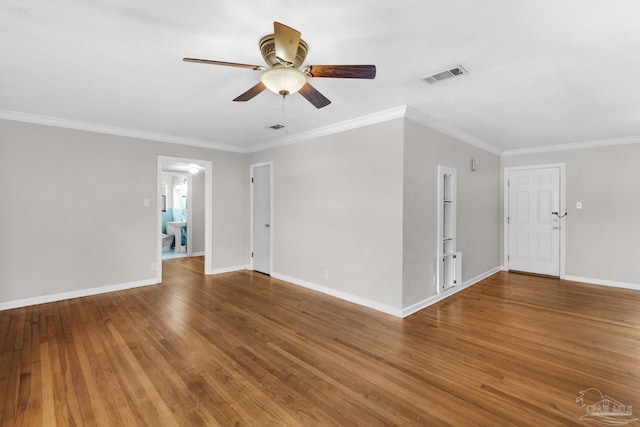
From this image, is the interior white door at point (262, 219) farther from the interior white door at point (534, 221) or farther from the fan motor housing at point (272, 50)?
the interior white door at point (534, 221)

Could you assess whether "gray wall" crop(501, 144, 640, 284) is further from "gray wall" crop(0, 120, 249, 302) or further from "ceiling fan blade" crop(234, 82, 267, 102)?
"gray wall" crop(0, 120, 249, 302)

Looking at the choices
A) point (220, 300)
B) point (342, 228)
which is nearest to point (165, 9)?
point (342, 228)

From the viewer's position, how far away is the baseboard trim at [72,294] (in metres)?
3.77

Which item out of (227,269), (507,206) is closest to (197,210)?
(227,269)

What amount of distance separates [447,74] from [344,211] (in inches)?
83.1

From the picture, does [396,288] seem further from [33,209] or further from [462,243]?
[33,209]

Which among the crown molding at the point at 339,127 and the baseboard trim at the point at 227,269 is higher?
the crown molding at the point at 339,127

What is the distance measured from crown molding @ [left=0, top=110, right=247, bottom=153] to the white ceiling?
45mm

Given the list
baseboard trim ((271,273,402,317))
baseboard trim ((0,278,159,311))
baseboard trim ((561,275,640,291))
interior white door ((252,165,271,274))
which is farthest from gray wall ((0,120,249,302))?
baseboard trim ((561,275,640,291))

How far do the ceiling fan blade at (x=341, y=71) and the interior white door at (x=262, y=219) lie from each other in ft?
12.0

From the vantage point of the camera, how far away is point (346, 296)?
4.09 m

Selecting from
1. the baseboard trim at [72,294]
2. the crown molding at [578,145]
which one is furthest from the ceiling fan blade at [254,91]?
the crown molding at [578,145]

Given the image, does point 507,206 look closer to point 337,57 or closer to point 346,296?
point 346,296

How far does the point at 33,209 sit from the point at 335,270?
4.11 meters
